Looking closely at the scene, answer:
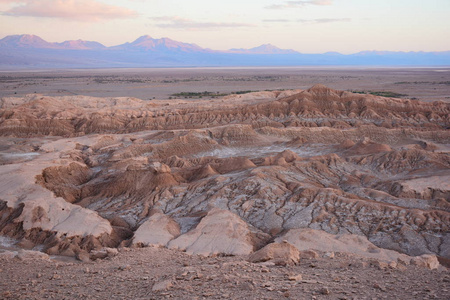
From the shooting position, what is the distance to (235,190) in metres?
25.1

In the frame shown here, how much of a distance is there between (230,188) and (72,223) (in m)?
8.82

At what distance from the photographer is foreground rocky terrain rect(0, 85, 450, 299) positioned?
1936cm

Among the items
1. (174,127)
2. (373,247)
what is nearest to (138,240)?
(373,247)

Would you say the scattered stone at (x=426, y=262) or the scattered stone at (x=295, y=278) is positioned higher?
the scattered stone at (x=295, y=278)

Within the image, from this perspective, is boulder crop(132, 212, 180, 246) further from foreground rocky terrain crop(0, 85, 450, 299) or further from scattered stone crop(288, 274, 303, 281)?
scattered stone crop(288, 274, 303, 281)

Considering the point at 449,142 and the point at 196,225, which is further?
the point at 449,142

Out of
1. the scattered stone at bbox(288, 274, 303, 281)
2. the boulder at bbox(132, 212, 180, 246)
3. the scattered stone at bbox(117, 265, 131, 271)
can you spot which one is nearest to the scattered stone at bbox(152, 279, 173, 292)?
the scattered stone at bbox(117, 265, 131, 271)

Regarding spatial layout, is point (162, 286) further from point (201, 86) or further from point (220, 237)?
point (201, 86)

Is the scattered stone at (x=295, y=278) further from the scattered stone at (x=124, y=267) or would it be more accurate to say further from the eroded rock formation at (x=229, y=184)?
the eroded rock formation at (x=229, y=184)

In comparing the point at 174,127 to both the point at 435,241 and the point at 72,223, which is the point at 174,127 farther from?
the point at 435,241

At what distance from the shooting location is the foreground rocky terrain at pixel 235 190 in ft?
63.5

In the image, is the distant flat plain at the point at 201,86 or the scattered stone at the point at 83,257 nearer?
the scattered stone at the point at 83,257

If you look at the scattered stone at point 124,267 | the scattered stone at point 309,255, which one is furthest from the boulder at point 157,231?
the scattered stone at point 309,255

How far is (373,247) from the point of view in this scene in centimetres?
1811
